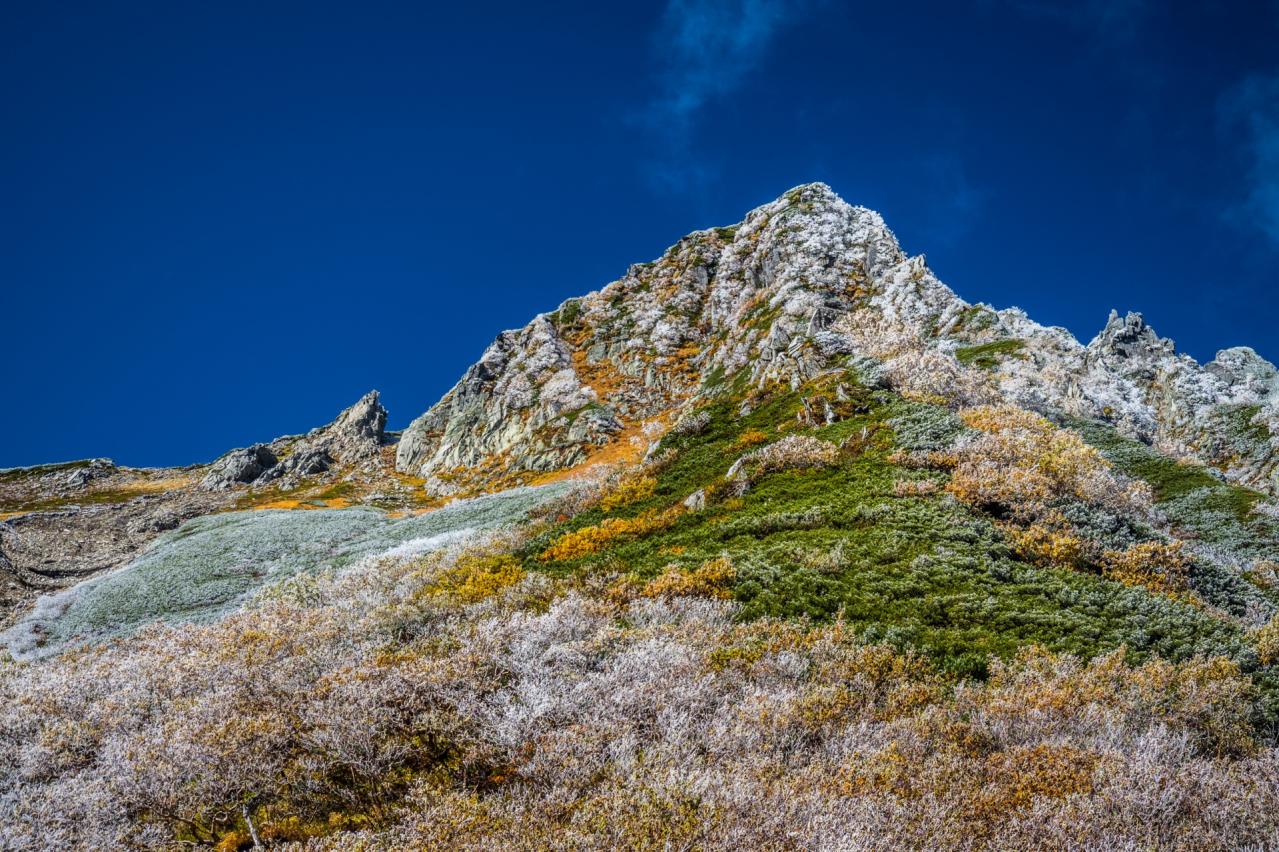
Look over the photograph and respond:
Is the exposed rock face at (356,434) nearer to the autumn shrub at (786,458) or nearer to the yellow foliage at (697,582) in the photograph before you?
the autumn shrub at (786,458)

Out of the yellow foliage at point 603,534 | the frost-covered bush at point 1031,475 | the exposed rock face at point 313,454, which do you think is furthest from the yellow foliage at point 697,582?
the exposed rock face at point 313,454

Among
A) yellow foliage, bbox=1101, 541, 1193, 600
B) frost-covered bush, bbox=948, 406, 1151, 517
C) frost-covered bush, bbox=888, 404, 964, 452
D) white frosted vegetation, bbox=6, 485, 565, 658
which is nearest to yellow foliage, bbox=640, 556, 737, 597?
frost-covered bush, bbox=948, 406, 1151, 517

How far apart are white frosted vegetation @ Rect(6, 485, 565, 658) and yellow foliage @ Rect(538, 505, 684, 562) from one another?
1219 centimetres

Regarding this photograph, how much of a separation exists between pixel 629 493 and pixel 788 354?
30.8m

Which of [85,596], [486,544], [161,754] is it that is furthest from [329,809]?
[85,596]

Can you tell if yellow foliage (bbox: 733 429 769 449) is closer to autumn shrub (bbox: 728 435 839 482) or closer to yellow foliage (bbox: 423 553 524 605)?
autumn shrub (bbox: 728 435 839 482)

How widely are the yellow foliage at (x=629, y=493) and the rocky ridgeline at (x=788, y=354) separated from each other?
18077mm

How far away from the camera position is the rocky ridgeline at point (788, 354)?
6450cm

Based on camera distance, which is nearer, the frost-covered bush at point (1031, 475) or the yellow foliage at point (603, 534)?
the frost-covered bush at point (1031, 475)

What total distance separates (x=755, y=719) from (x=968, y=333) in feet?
247

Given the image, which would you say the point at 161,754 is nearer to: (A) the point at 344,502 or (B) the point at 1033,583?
(B) the point at 1033,583

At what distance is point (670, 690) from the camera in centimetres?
1033

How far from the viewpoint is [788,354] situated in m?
56.2

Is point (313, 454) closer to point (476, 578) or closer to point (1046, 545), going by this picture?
point (476, 578)
